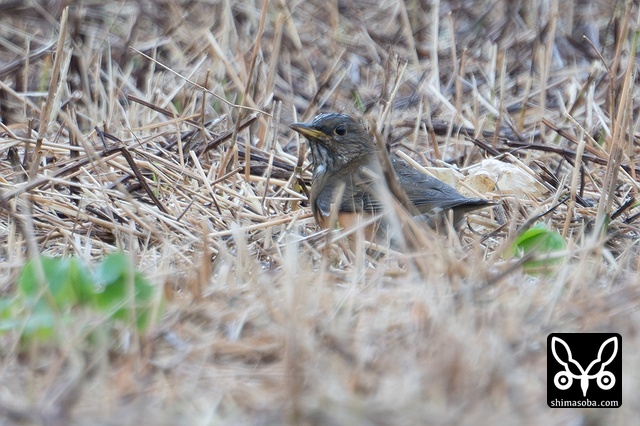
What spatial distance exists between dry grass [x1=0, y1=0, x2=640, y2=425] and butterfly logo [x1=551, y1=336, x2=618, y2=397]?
0.05 metres

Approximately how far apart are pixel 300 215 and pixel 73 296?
2.09 metres

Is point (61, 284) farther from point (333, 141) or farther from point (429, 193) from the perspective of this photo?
point (333, 141)

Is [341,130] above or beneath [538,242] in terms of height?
above

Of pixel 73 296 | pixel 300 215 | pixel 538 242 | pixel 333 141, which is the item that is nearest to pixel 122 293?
pixel 73 296

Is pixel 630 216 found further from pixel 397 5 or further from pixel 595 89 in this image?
pixel 397 5

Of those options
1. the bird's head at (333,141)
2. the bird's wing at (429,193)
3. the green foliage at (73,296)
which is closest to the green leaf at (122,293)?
the green foliage at (73,296)

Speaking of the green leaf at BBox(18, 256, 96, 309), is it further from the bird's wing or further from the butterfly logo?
the bird's wing

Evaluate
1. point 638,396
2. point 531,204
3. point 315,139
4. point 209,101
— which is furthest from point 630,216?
point 209,101

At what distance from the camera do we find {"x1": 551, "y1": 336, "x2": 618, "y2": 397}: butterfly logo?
233cm

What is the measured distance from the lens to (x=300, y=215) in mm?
4676

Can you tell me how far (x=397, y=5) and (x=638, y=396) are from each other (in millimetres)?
6602

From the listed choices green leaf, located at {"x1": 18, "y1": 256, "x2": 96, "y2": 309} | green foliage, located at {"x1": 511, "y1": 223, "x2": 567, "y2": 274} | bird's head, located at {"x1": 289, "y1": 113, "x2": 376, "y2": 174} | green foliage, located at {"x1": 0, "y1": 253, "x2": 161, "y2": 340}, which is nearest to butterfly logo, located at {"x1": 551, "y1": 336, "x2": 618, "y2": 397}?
green foliage, located at {"x1": 511, "y1": 223, "x2": 567, "y2": 274}

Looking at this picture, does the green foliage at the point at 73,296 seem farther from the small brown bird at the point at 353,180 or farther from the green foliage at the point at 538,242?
the small brown bird at the point at 353,180

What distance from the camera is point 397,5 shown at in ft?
27.3
